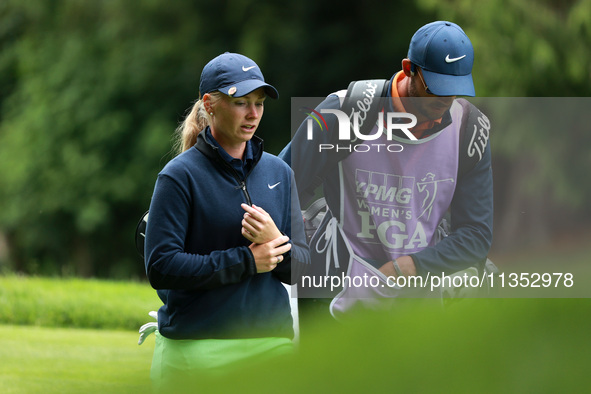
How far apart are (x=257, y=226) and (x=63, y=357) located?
3141 mm

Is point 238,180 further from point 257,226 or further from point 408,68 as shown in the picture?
point 408,68

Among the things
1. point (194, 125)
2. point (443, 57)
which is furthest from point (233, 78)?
point (443, 57)

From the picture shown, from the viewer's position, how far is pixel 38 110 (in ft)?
53.0

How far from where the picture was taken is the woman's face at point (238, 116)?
2422 millimetres

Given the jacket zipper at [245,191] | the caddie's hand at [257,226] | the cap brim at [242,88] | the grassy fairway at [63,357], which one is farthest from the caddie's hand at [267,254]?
the grassy fairway at [63,357]

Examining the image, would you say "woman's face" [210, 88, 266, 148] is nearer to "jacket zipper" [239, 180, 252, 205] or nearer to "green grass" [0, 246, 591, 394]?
"jacket zipper" [239, 180, 252, 205]

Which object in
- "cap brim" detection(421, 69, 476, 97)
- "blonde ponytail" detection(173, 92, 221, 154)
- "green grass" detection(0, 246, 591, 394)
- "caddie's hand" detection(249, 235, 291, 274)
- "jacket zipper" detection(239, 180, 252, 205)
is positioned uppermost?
"cap brim" detection(421, 69, 476, 97)

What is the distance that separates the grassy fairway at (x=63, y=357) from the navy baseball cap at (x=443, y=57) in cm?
210

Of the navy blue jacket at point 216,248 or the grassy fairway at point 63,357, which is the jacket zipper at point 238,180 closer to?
the navy blue jacket at point 216,248

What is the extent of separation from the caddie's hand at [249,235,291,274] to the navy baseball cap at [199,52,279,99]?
0.46 meters

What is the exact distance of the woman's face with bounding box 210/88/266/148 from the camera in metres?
2.42

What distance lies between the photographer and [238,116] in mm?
2430

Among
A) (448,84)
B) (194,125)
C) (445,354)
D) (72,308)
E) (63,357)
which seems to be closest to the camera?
(445,354)

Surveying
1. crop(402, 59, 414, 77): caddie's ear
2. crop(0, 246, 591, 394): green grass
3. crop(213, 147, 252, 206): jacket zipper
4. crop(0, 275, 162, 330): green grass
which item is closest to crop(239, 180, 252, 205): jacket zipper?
crop(213, 147, 252, 206): jacket zipper
